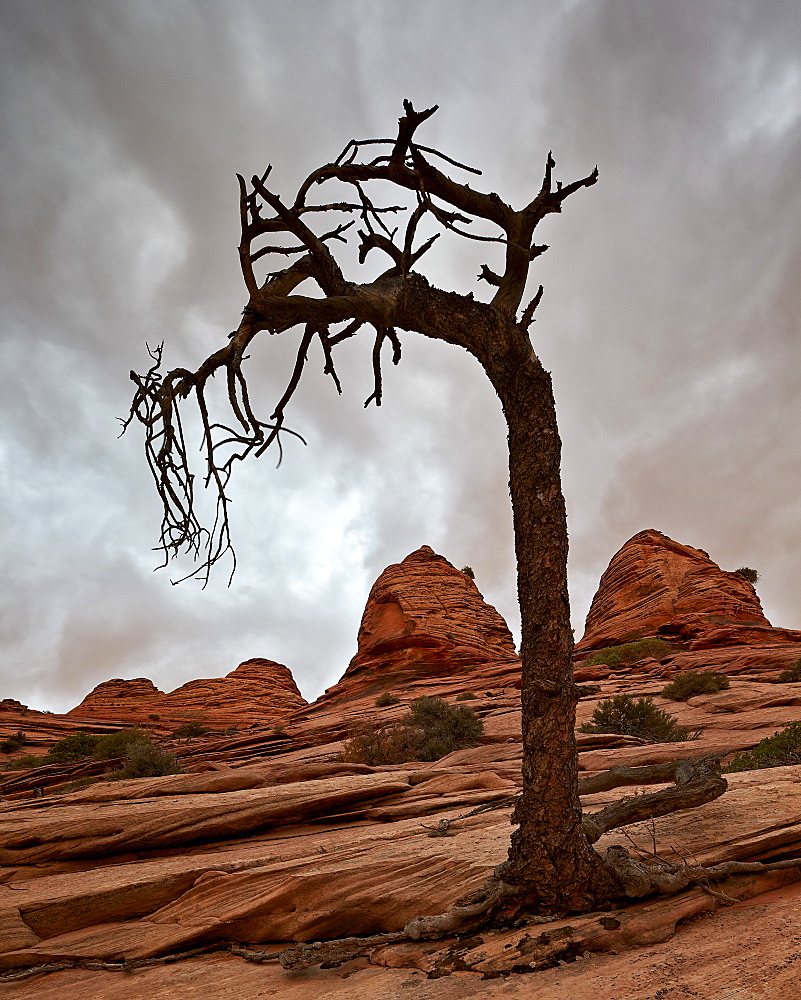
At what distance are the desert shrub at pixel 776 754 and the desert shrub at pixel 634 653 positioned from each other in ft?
57.6

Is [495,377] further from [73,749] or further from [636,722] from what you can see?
[73,749]

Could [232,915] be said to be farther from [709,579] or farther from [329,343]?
[709,579]

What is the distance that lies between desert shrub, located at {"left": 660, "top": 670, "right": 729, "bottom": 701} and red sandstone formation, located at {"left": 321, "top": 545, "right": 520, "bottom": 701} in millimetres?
10679

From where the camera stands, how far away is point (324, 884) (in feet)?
18.2

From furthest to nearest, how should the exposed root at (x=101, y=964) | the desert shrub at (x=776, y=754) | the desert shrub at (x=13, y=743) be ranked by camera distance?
the desert shrub at (x=13, y=743) → the desert shrub at (x=776, y=754) → the exposed root at (x=101, y=964)

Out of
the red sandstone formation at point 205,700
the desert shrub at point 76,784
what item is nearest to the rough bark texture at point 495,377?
the desert shrub at point 76,784

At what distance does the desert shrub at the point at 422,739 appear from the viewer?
1405cm

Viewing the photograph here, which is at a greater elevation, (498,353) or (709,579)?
(709,579)

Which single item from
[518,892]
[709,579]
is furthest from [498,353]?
[709,579]

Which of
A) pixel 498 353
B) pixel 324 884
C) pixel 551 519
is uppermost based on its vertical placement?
pixel 498 353

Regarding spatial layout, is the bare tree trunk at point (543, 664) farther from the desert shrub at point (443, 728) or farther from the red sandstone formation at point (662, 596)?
the red sandstone formation at point (662, 596)

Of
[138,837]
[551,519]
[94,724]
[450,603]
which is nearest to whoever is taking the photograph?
[551,519]

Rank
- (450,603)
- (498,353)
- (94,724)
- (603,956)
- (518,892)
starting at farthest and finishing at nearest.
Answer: (450,603) → (94,724) → (498,353) → (518,892) → (603,956)

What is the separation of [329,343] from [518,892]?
4.26 metres
